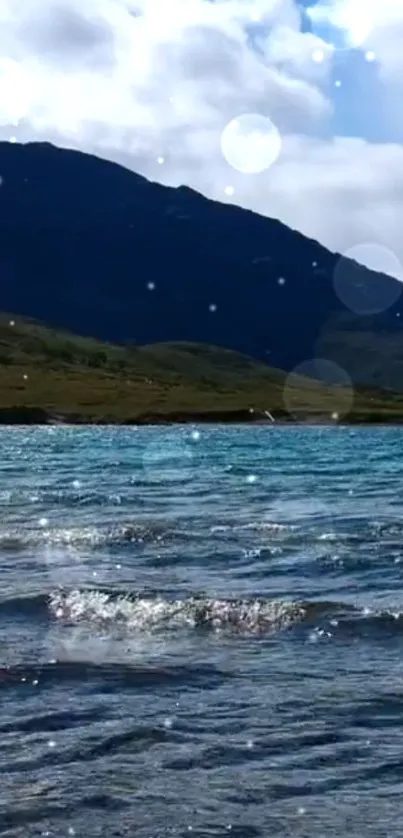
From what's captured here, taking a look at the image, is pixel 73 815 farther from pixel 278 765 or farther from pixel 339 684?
pixel 339 684

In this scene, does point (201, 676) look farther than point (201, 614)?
No

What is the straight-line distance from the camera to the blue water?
1065cm

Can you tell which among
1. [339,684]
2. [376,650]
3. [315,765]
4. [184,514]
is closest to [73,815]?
[315,765]

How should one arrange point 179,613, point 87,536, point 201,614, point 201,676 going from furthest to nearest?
point 87,536 < point 179,613 < point 201,614 < point 201,676

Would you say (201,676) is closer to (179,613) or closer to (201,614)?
(201,614)

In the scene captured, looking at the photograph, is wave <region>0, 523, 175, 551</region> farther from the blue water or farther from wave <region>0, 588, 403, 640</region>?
wave <region>0, 588, 403, 640</region>

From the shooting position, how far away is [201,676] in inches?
615

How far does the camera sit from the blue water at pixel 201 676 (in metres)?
10.6

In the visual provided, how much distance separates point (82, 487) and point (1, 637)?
36.8 meters

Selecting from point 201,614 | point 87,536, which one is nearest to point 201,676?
point 201,614

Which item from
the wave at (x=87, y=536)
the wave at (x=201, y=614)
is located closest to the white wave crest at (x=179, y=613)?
the wave at (x=201, y=614)

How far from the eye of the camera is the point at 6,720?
13352mm

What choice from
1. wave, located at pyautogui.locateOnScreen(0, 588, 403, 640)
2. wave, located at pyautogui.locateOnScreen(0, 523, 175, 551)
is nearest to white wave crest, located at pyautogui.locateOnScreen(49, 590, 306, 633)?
wave, located at pyautogui.locateOnScreen(0, 588, 403, 640)

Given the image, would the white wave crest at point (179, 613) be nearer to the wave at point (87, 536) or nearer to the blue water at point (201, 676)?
the blue water at point (201, 676)
